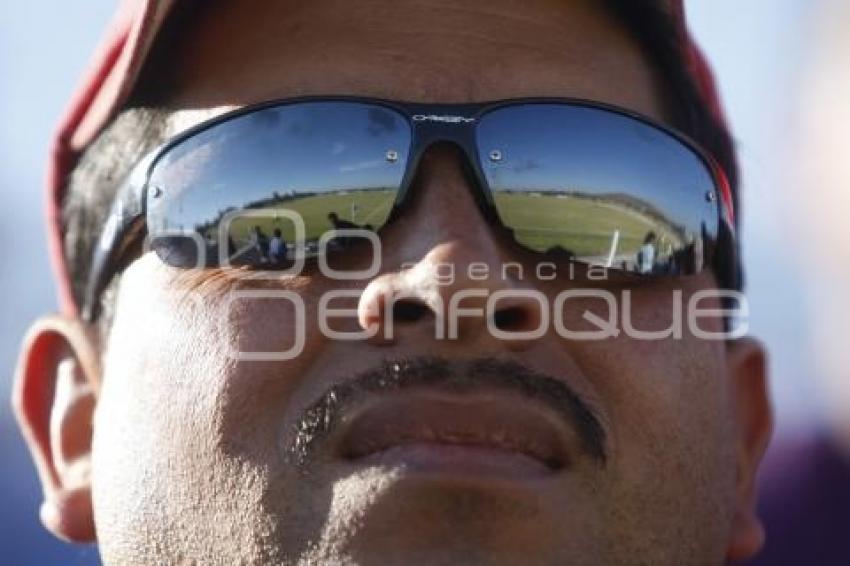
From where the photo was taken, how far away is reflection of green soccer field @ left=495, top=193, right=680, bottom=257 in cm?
230

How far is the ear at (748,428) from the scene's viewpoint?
2.69 meters

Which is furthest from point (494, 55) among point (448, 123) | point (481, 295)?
point (481, 295)

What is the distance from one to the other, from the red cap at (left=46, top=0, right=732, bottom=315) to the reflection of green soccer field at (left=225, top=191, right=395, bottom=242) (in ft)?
1.13

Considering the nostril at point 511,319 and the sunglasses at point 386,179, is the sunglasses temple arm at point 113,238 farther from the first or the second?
the nostril at point 511,319

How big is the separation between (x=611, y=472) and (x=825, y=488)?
6.57ft

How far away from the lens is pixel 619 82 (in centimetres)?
254

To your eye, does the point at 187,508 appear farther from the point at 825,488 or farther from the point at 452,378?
the point at 825,488

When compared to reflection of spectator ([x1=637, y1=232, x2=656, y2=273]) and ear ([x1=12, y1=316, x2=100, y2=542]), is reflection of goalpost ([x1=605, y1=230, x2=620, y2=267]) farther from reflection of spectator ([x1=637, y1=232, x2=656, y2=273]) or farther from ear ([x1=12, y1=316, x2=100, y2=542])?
ear ([x1=12, y1=316, x2=100, y2=542])

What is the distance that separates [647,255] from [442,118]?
0.30 meters

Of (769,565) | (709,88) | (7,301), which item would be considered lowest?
(769,565)

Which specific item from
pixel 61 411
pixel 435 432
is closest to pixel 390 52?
pixel 435 432

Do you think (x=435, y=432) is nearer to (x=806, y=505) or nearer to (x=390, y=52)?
(x=390, y=52)

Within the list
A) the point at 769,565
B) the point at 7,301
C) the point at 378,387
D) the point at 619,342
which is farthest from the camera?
the point at 7,301

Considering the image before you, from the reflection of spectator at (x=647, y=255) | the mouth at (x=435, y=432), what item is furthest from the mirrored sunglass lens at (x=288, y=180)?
the reflection of spectator at (x=647, y=255)
